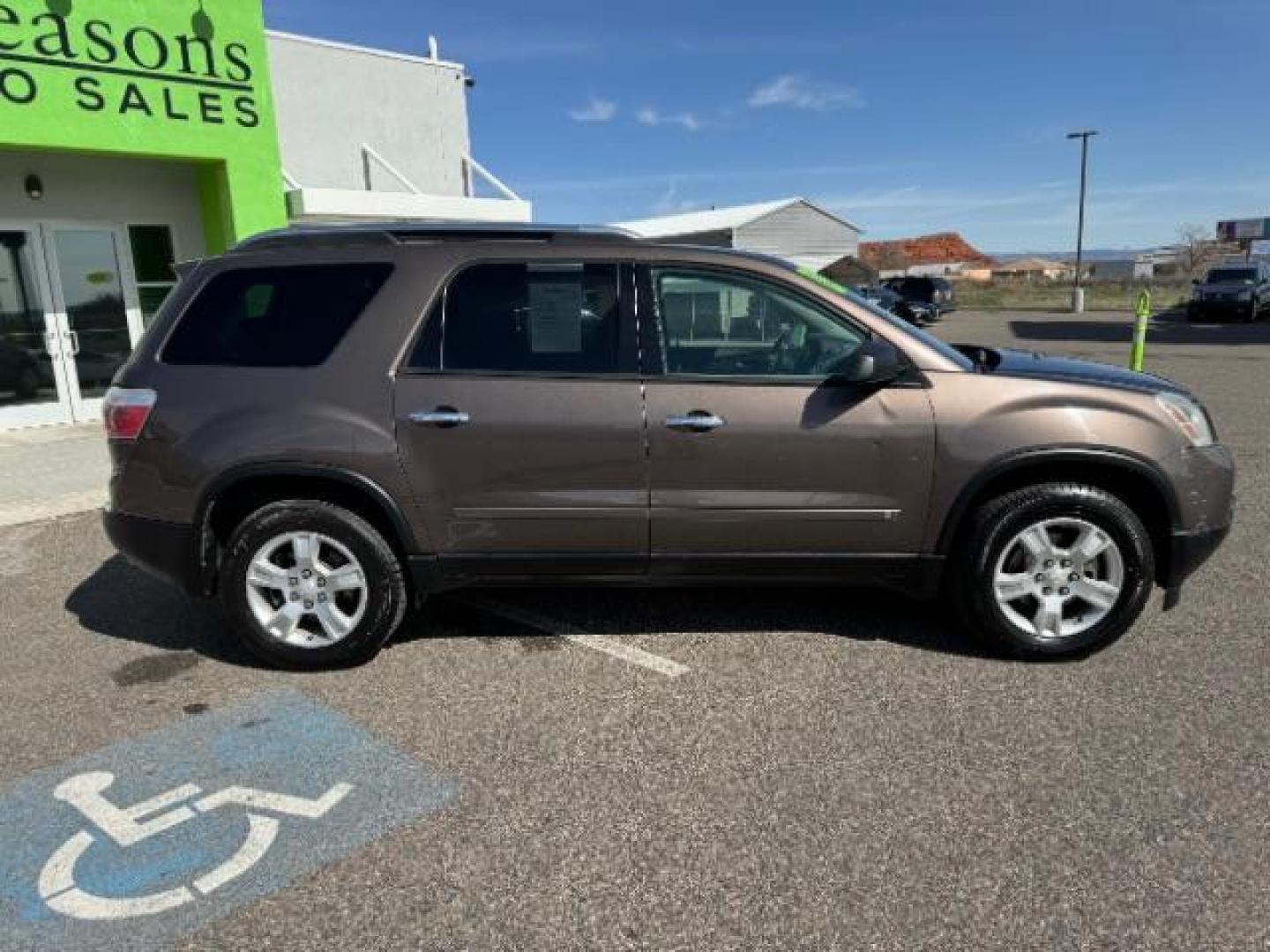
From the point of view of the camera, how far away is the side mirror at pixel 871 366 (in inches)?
133

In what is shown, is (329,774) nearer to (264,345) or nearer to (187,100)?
(264,345)

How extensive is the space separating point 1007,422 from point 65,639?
4507mm

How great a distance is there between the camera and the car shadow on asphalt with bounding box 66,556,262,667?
4.05 m

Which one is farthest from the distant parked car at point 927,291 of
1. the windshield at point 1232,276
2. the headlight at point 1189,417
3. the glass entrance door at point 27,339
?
the headlight at point 1189,417

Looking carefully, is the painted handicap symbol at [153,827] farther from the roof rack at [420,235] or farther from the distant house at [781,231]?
the distant house at [781,231]

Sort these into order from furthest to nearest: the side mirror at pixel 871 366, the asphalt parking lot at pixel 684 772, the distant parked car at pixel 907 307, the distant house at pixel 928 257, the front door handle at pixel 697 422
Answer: the distant house at pixel 928 257 < the distant parked car at pixel 907 307 < the front door handle at pixel 697 422 < the side mirror at pixel 871 366 < the asphalt parking lot at pixel 684 772

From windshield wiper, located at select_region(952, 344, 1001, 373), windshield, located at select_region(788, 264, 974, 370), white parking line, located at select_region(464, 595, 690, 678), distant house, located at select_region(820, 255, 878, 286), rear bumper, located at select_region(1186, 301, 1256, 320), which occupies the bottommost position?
white parking line, located at select_region(464, 595, 690, 678)

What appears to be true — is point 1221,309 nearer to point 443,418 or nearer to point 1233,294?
point 1233,294

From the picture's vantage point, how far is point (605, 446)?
3.54 meters

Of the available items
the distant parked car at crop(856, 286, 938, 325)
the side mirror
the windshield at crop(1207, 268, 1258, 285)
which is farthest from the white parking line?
the windshield at crop(1207, 268, 1258, 285)

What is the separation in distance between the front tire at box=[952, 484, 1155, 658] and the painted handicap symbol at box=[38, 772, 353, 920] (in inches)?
104

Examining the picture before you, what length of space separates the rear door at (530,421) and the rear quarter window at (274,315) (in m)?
0.38

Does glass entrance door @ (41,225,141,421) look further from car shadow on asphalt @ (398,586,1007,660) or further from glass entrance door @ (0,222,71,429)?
car shadow on asphalt @ (398,586,1007,660)

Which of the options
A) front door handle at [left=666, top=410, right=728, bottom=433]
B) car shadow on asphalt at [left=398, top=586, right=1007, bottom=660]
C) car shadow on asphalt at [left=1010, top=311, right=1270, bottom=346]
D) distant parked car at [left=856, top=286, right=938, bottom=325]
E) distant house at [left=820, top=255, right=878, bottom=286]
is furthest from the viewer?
distant house at [left=820, top=255, right=878, bottom=286]
